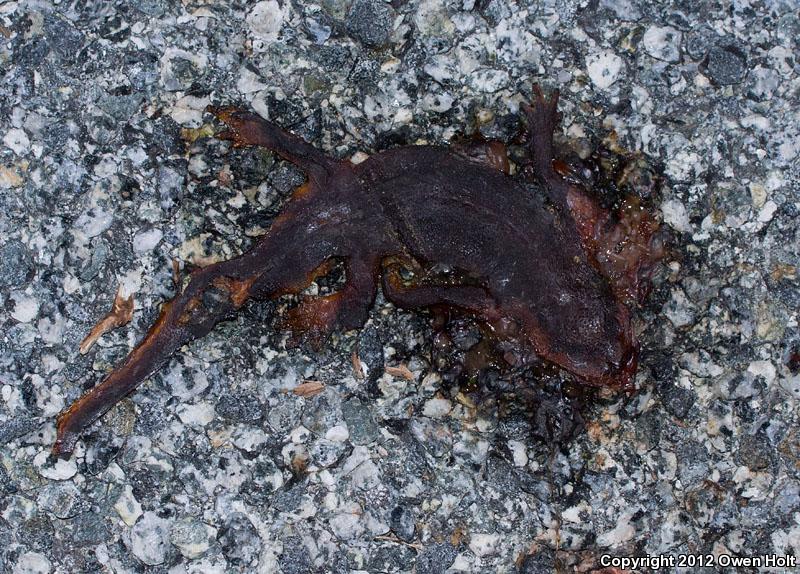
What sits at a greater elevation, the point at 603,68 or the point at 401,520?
the point at 603,68

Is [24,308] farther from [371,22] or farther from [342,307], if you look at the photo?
[371,22]

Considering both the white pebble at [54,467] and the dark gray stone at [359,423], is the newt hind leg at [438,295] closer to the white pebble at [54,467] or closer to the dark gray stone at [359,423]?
the dark gray stone at [359,423]

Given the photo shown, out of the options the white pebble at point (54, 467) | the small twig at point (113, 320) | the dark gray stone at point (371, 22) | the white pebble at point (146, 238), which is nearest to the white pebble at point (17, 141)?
the white pebble at point (146, 238)

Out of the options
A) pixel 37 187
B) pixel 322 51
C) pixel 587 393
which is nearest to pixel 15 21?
pixel 37 187

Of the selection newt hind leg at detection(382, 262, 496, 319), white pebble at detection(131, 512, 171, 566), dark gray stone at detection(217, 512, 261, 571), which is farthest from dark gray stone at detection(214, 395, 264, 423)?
newt hind leg at detection(382, 262, 496, 319)

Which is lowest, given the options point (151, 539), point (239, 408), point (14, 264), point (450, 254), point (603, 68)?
point (151, 539)

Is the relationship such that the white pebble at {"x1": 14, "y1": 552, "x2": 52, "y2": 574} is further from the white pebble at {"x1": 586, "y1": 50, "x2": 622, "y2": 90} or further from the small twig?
the white pebble at {"x1": 586, "y1": 50, "x2": 622, "y2": 90}

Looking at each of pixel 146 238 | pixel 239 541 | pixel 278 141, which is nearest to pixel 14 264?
pixel 146 238
